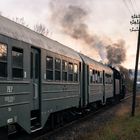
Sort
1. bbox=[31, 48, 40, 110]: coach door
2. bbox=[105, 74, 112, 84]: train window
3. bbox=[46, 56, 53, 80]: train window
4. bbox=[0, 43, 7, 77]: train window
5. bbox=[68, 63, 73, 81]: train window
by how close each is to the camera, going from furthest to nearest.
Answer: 1. bbox=[105, 74, 112, 84]: train window
2. bbox=[68, 63, 73, 81]: train window
3. bbox=[46, 56, 53, 80]: train window
4. bbox=[31, 48, 40, 110]: coach door
5. bbox=[0, 43, 7, 77]: train window

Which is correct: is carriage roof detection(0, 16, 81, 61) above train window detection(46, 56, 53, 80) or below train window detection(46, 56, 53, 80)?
above

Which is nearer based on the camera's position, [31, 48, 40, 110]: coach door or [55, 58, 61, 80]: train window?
[31, 48, 40, 110]: coach door

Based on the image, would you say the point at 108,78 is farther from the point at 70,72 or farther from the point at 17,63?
the point at 17,63

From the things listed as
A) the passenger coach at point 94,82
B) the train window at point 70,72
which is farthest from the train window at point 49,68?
the passenger coach at point 94,82

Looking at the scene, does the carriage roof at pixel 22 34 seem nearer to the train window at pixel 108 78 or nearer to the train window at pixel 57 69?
the train window at pixel 57 69

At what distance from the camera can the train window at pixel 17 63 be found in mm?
11366

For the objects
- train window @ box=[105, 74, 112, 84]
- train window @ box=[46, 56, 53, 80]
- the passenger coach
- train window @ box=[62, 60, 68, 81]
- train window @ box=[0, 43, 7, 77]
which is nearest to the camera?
train window @ box=[0, 43, 7, 77]

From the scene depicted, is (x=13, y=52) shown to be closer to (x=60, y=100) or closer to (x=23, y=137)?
(x=23, y=137)

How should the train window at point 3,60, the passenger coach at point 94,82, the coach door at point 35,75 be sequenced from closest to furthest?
the train window at point 3,60 → the coach door at point 35,75 → the passenger coach at point 94,82

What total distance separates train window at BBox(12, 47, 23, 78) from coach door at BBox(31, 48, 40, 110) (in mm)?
1089

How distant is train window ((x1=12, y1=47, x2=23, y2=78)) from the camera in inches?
447

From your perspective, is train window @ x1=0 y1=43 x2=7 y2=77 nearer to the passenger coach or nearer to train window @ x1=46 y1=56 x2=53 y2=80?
train window @ x1=46 y1=56 x2=53 y2=80

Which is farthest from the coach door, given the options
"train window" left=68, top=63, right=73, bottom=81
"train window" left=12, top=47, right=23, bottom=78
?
"train window" left=68, top=63, right=73, bottom=81

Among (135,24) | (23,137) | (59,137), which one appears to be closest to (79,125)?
(59,137)
